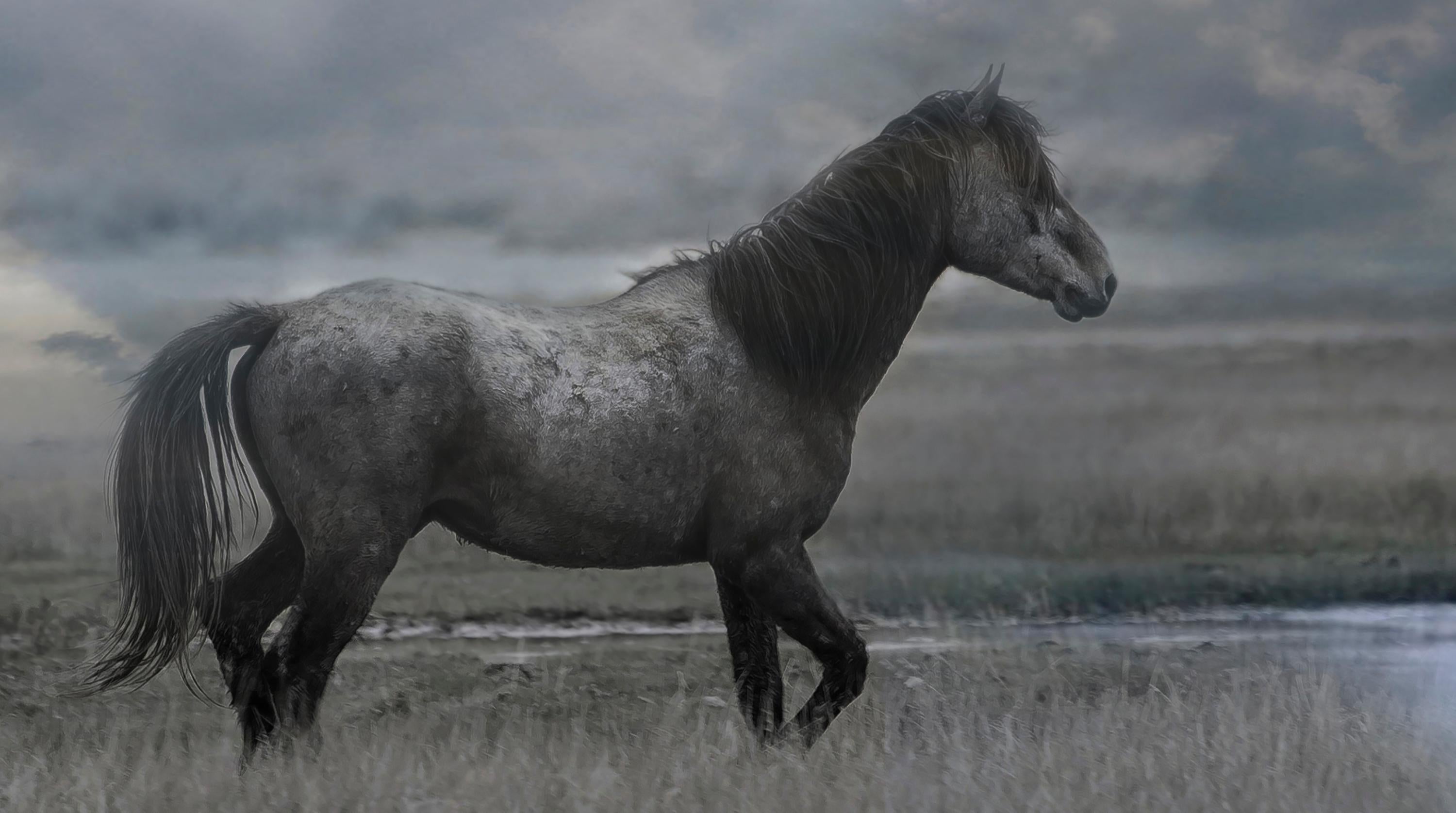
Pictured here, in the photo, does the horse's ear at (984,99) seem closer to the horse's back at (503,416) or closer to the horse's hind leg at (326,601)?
the horse's back at (503,416)

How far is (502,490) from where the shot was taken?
14.4 ft

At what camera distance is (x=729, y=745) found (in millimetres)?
4508

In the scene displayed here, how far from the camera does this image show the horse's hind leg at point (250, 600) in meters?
4.61

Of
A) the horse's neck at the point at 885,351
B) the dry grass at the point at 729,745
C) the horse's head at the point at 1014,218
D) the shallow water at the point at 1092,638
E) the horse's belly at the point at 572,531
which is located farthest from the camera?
the shallow water at the point at 1092,638

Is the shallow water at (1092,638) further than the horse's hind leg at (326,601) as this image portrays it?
Yes

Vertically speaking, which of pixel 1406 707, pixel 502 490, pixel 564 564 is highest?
pixel 502 490

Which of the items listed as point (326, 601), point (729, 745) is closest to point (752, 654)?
point (729, 745)

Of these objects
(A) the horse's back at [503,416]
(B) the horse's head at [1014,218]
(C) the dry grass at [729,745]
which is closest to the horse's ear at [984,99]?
(B) the horse's head at [1014,218]

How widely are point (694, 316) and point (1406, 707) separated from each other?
4.26 m

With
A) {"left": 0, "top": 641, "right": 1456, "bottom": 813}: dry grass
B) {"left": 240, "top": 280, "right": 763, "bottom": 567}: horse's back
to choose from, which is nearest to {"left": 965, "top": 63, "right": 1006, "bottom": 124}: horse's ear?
{"left": 240, "top": 280, "right": 763, "bottom": 567}: horse's back

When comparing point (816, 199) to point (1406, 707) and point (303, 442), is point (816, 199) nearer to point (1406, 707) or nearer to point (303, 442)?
point (303, 442)

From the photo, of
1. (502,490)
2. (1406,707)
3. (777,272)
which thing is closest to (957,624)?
(1406,707)

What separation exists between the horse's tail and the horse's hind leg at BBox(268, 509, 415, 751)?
0.55m

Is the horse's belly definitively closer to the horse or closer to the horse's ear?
the horse
